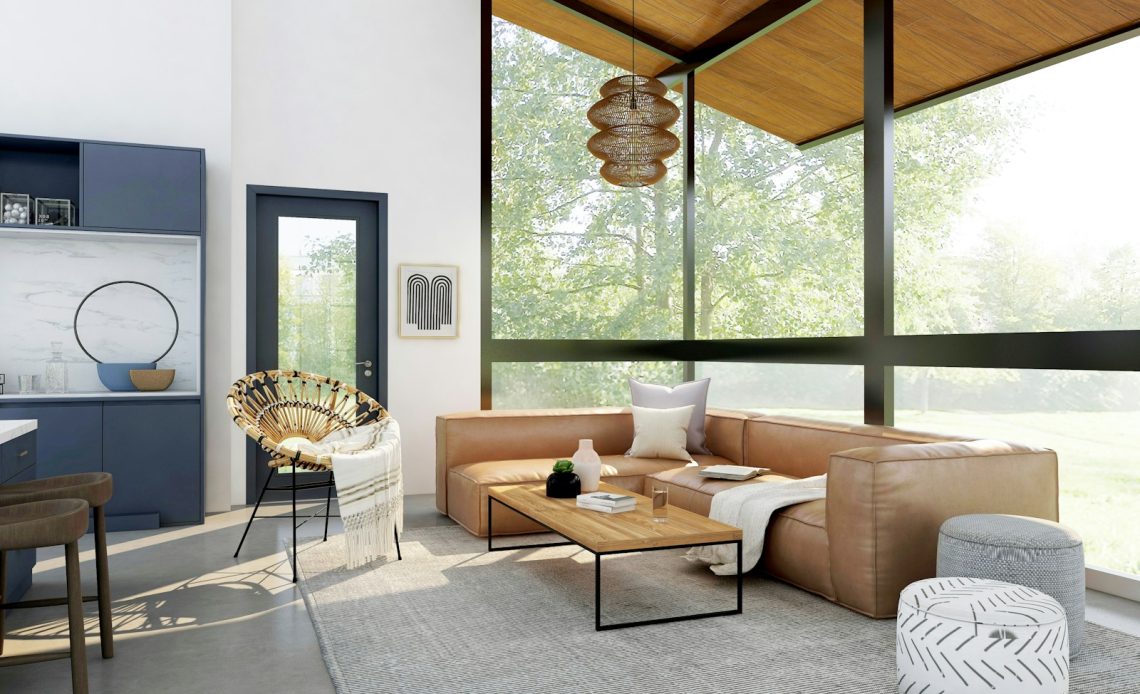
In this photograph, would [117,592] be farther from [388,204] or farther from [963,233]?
[963,233]

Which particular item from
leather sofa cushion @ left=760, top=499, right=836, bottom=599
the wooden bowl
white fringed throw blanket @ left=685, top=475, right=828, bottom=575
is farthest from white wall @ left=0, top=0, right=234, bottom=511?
leather sofa cushion @ left=760, top=499, right=836, bottom=599

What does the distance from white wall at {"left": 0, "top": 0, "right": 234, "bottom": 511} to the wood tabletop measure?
272cm

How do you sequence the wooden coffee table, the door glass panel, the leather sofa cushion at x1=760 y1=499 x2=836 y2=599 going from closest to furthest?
1. the wooden coffee table
2. the leather sofa cushion at x1=760 y1=499 x2=836 y2=599
3. the door glass panel

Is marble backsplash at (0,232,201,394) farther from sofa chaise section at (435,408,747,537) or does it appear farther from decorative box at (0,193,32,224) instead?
sofa chaise section at (435,408,747,537)

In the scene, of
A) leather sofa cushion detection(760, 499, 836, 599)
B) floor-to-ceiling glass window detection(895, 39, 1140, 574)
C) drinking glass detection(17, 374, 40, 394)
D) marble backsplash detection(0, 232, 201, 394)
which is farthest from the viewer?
floor-to-ceiling glass window detection(895, 39, 1140, 574)

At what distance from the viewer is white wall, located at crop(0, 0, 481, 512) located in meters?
5.19

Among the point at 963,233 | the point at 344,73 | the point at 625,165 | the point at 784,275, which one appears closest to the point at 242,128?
the point at 344,73

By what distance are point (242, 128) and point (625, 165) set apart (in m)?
2.69

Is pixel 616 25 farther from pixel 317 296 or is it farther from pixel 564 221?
pixel 317 296

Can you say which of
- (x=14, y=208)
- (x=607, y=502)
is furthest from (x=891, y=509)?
(x=14, y=208)

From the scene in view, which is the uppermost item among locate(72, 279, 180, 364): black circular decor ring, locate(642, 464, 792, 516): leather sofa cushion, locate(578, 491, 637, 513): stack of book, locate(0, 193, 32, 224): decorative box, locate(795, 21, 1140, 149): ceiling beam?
locate(795, 21, 1140, 149): ceiling beam

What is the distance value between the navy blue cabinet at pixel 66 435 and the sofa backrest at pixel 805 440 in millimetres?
3890

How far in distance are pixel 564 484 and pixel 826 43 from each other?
3523 mm

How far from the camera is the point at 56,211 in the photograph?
500cm
